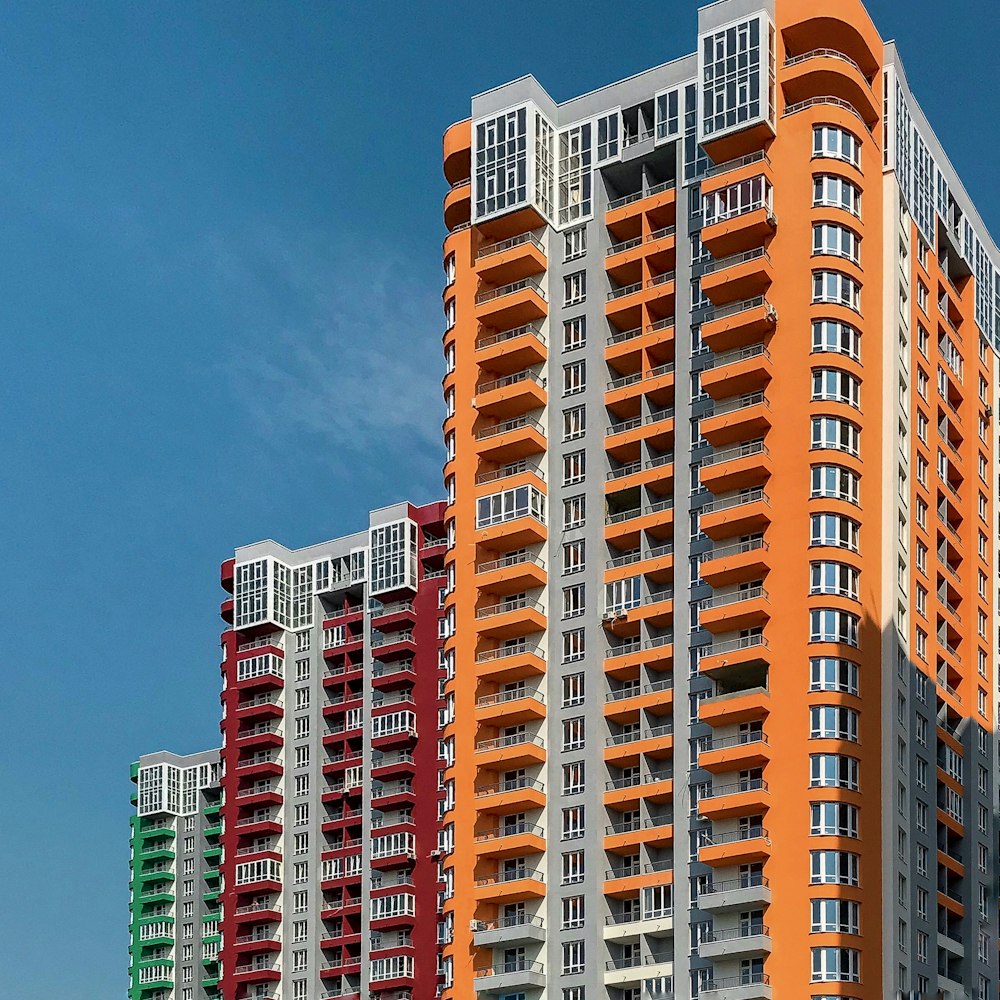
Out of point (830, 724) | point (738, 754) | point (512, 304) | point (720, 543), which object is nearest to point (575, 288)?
point (512, 304)

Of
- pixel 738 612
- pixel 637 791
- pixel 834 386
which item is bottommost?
pixel 637 791

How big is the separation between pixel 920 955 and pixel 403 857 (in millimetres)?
46806

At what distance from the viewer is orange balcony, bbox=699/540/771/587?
8925 centimetres

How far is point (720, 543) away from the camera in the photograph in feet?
302

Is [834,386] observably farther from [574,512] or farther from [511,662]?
[511,662]

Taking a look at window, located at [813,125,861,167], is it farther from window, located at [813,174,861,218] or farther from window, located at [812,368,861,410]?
window, located at [812,368,861,410]

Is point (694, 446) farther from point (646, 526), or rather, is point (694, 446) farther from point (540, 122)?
point (540, 122)

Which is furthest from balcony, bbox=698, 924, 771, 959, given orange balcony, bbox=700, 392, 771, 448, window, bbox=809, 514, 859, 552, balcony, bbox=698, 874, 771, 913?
orange balcony, bbox=700, 392, 771, 448

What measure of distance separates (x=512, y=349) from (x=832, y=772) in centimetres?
2775

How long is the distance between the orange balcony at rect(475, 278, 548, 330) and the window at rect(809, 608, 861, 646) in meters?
23.2

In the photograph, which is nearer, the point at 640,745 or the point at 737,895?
the point at 737,895

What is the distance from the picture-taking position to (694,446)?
3733 inches

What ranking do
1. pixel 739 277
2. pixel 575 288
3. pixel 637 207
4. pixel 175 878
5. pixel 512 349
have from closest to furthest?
pixel 739 277 → pixel 637 207 → pixel 512 349 → pixel 575 288 → pixel 175 878

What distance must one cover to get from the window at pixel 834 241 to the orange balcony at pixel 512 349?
A: 50.6 ft
